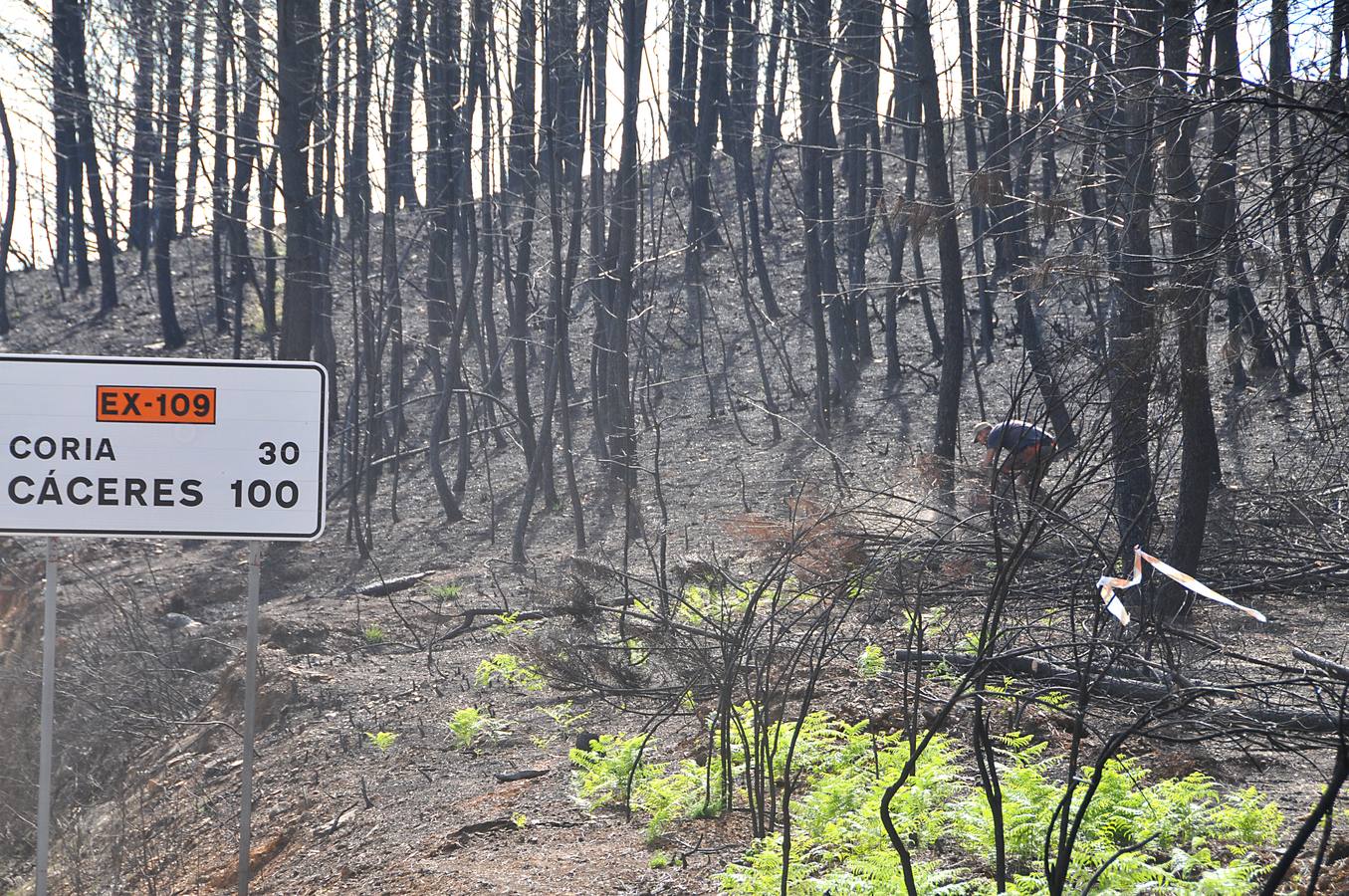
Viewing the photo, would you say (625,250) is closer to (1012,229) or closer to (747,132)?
(1012,229)

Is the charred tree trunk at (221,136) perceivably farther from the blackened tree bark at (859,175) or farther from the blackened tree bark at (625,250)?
the blackened tree bark at (859,175)

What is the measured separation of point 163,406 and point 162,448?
0.20 meters

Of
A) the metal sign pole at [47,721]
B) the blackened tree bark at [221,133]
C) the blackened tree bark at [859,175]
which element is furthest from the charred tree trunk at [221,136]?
the metal sign pole at [47,721]

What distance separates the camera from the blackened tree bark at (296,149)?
65.5 feet

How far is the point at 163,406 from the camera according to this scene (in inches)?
236

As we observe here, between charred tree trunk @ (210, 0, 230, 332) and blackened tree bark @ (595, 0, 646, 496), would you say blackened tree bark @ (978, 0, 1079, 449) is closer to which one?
blackened tree bark @ (595, 0, 646, 496)

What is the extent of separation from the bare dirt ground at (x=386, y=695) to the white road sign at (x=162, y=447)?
2019 mm

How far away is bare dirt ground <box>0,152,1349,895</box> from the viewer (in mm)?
6582

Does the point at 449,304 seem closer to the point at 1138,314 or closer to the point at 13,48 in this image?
the point at 13,48

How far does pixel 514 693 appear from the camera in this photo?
10.1 m

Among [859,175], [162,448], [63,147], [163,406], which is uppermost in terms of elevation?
[63,147]

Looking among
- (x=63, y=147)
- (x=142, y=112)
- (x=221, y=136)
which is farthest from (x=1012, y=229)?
(x=63, y=147)

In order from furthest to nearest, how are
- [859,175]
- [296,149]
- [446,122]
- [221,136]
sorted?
[859,175]
[446,122]
[296,149]
[221,136]

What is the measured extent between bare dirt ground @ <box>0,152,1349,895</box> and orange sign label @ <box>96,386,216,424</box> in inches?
97.3
